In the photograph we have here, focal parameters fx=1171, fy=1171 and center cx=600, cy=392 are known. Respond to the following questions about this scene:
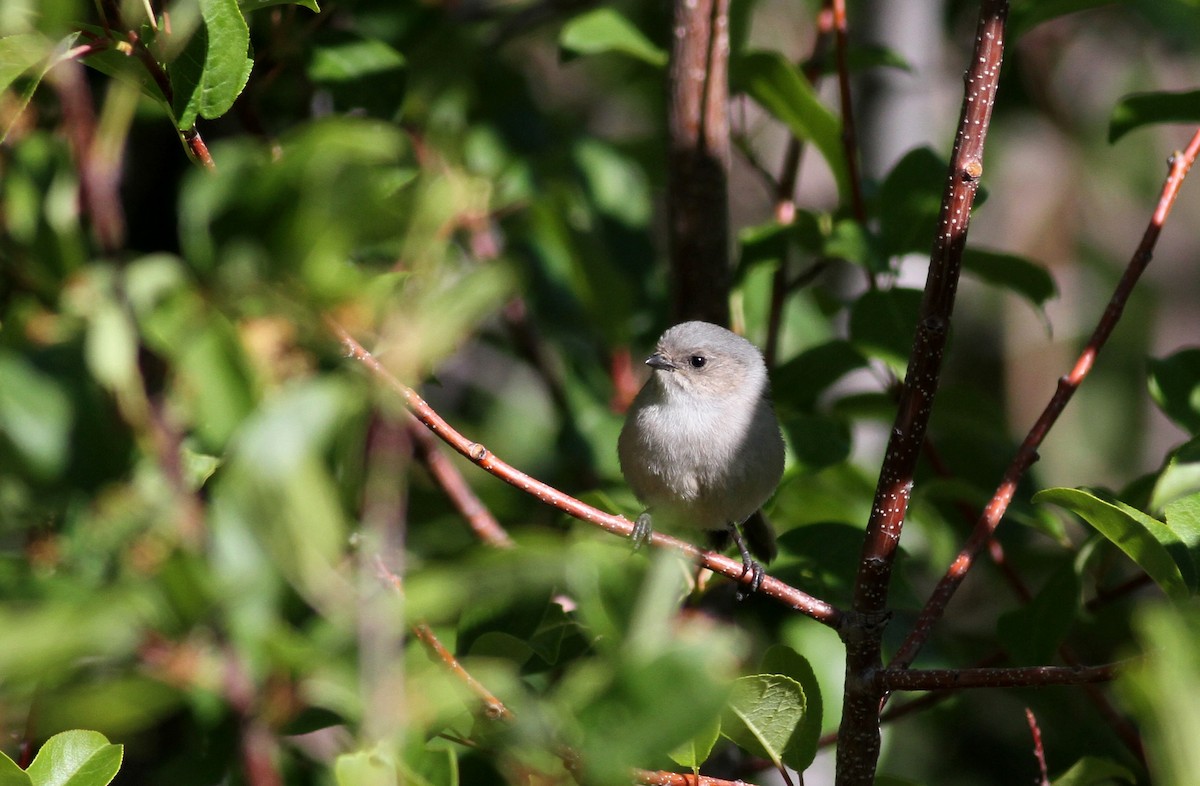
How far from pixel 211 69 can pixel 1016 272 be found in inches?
77.6

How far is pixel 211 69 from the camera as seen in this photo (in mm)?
1945

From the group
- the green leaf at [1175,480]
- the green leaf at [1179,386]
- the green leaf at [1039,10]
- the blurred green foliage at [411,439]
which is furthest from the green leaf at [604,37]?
the green leaf at [1175,480]

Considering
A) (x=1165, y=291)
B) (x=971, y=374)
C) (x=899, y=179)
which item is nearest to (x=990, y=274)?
(x=899, y=179)

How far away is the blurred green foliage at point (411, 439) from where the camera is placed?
1273mm

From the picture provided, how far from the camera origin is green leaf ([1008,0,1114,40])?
2791 millimetres

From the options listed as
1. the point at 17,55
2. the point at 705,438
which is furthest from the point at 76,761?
the point at 705,438

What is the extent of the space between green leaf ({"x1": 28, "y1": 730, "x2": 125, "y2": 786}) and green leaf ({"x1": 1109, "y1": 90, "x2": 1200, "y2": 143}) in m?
2.46

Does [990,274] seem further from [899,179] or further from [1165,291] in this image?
[1165,291]

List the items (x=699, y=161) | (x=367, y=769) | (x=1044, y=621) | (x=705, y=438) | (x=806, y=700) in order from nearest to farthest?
(x=367, y=769), (x=806, y=700), (x=1044, y=621), (x=699, y=161), (x=705, y=438)

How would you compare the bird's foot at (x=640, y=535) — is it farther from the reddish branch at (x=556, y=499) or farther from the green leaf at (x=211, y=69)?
the green leaf at (x=211, y=69)

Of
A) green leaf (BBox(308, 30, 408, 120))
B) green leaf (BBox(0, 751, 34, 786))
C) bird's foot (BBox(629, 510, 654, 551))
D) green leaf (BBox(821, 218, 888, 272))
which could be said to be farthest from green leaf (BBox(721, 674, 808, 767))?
green leaf (BBox(308, 30, 408, 120))

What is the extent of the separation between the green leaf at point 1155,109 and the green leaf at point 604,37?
4.01 ft

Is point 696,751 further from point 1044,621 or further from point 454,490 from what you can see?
point 454,490

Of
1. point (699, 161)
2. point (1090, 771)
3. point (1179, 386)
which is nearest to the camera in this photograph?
point (1090, 771)
